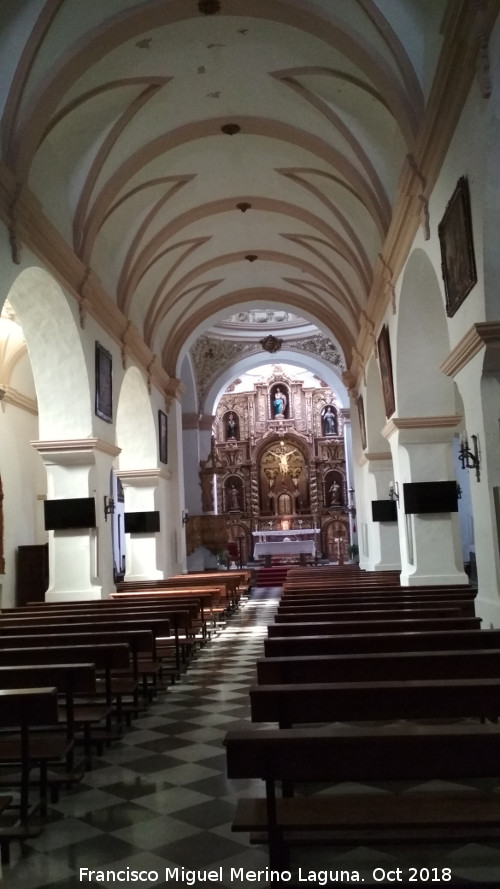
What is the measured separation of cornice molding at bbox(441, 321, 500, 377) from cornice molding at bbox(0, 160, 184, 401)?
4.79 meters

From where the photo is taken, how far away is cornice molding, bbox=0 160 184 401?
7918 millimetres

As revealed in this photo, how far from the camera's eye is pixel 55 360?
10.7 meters

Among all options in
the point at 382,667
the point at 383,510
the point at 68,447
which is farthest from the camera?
the point at 383,510

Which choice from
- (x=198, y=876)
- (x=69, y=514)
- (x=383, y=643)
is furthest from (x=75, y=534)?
(x=198, y=876)

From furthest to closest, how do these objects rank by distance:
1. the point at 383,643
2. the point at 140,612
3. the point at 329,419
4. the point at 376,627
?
1. the point at 329,419
2. the point at 140,612
3. the point at 376,627
4. the point at 383,643

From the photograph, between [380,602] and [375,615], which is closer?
[375,615]

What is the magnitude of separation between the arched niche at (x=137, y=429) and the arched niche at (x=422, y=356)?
676cm

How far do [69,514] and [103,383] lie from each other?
2289 mm

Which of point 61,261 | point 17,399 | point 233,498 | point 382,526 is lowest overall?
point 382,526

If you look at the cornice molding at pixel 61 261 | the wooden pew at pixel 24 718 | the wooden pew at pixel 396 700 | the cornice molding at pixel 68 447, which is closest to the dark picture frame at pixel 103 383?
the cornice molding at pixel 61 261

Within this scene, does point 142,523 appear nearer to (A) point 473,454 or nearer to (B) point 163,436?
(B) point 163,436

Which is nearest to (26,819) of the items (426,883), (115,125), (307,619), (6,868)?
(6,868)

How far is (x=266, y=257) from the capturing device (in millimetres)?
16391

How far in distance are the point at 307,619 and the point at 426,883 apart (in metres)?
3.37
